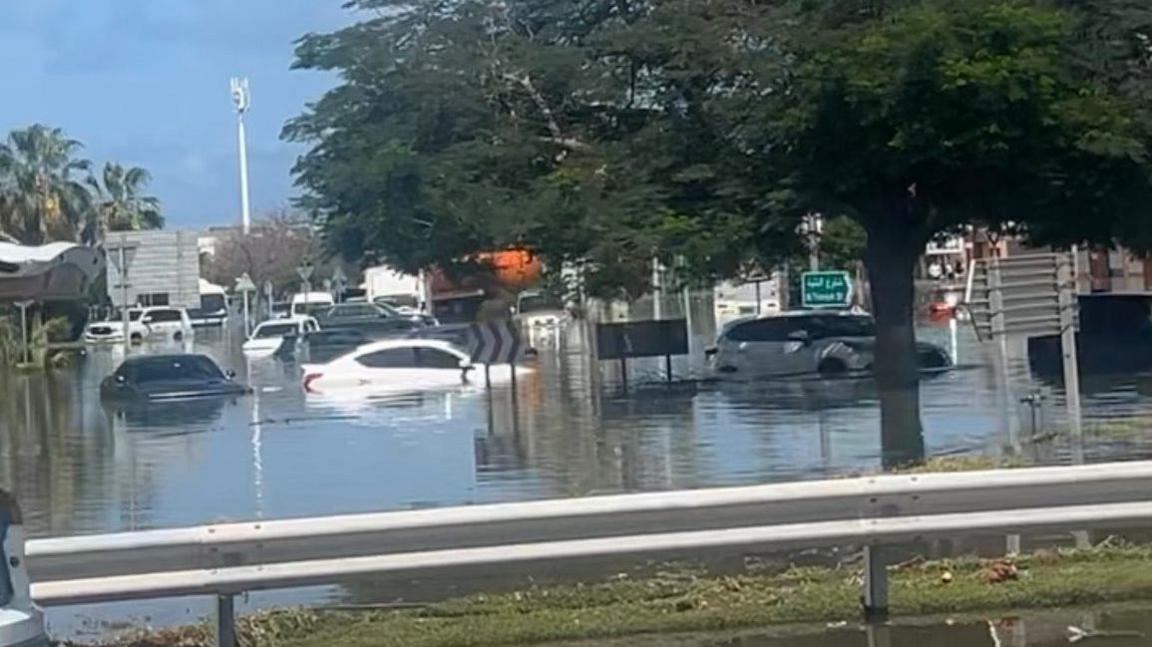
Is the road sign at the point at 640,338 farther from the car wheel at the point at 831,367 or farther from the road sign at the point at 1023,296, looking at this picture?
A: the road sign at the point at 1023,296

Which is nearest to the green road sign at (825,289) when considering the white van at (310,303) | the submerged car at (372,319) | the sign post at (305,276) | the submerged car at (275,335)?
the submerged car at (372,319)

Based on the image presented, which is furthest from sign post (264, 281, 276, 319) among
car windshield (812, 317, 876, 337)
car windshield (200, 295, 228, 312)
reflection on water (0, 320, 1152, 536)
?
car windshield (812, 317, 876, 337)

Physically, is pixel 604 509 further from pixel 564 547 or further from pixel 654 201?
pixel 654 201

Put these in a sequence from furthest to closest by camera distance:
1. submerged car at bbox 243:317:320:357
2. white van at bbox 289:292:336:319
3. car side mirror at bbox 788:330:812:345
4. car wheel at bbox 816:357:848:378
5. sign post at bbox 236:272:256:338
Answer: sign post at bbox 236:272:256:338, white van at bbox 289:292:336:319, submerged car at bbox 243:317:320:357, car side mirror at bbox 788:330:812:345, car wheel at bbox 816:357:848:378

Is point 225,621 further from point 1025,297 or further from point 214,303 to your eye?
point 214,303

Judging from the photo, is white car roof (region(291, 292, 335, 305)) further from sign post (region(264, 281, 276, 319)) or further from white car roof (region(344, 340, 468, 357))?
white car roof (region(344, 340, 468, 357))

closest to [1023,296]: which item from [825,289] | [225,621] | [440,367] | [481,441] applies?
[481,441]

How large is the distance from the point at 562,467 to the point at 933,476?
13.0m

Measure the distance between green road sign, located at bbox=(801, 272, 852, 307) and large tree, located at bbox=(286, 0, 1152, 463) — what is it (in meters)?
11.7

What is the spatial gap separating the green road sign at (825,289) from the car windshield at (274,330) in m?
18.2

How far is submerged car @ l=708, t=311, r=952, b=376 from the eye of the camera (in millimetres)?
41219

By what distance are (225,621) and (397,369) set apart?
31.6 metres

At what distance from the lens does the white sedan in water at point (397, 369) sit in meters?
39.6

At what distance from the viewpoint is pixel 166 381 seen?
1567 inches
